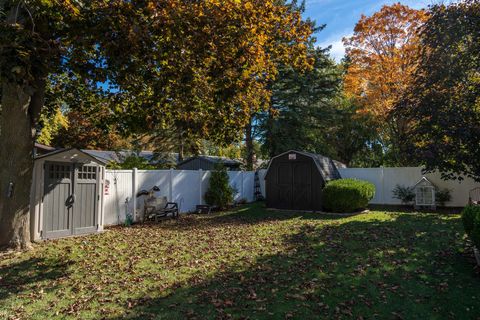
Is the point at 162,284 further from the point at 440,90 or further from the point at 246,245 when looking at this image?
the point at 440,90

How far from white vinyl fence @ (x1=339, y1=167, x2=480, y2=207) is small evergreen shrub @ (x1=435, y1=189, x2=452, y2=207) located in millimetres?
212

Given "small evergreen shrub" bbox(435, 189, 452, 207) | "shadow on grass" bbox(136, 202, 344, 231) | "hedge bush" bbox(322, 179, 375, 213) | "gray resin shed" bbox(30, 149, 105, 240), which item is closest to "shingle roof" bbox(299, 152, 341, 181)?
"hedge bush" bbox(322, 179, 375, 213)

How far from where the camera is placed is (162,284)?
16.3 ft

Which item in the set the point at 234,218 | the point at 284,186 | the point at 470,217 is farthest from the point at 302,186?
the point at 470,217

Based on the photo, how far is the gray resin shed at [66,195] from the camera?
26.1ft

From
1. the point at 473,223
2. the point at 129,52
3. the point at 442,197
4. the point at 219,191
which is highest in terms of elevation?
the point at 129,52

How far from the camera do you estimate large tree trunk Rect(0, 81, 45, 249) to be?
6.78m

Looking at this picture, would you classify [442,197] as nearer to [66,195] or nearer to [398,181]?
[398,181]

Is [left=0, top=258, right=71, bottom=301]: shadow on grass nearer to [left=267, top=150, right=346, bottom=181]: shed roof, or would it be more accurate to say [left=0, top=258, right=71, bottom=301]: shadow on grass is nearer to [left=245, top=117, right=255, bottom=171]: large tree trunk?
[left=267, top=150, right=346, bottom=181]: shed roof

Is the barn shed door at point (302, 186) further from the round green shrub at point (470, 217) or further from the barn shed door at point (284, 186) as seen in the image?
the round green shrub at point (470, 217)

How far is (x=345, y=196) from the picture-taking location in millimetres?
12391

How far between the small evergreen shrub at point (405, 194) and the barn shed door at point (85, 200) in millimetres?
12833

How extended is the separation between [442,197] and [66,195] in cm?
1421

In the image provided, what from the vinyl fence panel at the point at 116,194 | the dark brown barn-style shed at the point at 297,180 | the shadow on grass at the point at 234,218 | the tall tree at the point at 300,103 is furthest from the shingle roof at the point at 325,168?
the vinyl fence panel at the point at 116,194
